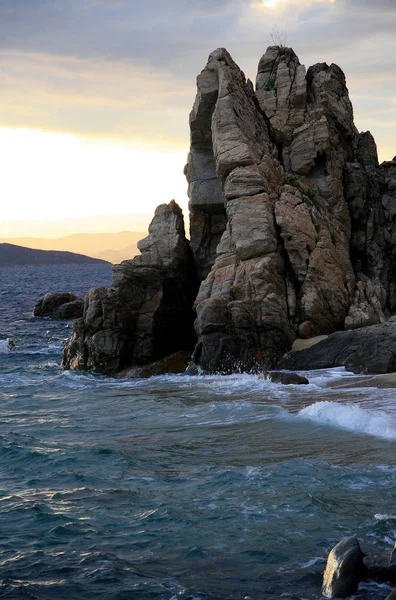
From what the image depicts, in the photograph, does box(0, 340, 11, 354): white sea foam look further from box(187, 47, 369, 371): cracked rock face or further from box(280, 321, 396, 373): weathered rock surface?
box(280, 321, 396, 373): weathered rock surface

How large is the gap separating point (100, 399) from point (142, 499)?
10.8 meters

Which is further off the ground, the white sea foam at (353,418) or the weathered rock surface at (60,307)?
the weathered rock surface at (60,307)

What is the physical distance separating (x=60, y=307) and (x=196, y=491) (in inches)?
1658

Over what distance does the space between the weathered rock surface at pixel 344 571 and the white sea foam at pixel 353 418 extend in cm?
675

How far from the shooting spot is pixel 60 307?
5472 cm

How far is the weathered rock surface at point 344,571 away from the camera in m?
9.50

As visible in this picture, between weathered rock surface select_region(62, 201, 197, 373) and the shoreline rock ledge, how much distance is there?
0.05 meters

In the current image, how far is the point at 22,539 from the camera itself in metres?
12.3

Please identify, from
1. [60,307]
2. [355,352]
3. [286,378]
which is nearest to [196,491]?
[286,378]

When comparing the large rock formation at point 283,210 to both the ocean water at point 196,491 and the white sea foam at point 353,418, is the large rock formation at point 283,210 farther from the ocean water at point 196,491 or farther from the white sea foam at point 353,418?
the white sea foam at point 353,418

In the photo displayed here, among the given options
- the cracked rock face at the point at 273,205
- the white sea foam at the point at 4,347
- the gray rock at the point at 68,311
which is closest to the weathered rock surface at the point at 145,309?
the cracked rock face at the point at 273,205

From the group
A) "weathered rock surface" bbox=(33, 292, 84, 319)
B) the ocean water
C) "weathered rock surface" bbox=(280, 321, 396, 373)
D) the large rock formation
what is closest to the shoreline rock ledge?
the large rock formation

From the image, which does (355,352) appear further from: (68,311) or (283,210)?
(68,311)

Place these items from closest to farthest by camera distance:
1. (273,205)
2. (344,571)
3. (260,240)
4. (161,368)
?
(344,571) < (260,240) < (273,205) < (161,368)
